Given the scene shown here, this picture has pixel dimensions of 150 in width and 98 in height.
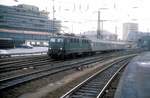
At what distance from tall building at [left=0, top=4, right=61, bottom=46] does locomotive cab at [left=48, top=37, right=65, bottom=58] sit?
65.1 m

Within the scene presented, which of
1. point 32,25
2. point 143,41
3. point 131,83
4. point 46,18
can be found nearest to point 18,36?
point 32,25

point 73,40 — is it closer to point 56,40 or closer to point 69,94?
point 56,40

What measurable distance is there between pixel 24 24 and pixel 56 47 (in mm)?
95680

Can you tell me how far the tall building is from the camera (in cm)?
10512

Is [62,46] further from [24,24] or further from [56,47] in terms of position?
[24,24]

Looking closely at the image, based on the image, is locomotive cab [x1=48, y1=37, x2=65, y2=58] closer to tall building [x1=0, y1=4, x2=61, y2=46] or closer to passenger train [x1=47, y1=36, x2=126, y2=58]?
passenger train [x1=47, y1=36, x2=126, y2=58]

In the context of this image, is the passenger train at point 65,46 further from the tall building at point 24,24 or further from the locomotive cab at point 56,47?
the tall building at point 24,24

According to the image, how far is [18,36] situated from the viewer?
108812 mm

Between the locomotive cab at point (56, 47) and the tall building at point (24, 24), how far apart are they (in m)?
65.1

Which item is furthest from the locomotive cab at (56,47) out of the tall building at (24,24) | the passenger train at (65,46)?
the tall building at (24,24)

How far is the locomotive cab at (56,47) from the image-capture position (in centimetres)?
3203

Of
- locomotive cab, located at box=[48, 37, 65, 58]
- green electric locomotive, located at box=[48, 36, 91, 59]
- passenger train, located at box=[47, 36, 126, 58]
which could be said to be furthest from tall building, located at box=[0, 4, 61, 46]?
locomotive cab, located at box=[48, 37, 65, 58]

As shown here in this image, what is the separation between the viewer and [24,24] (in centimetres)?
12525

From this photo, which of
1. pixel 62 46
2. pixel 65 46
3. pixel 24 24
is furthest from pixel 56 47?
pixel 24 24
